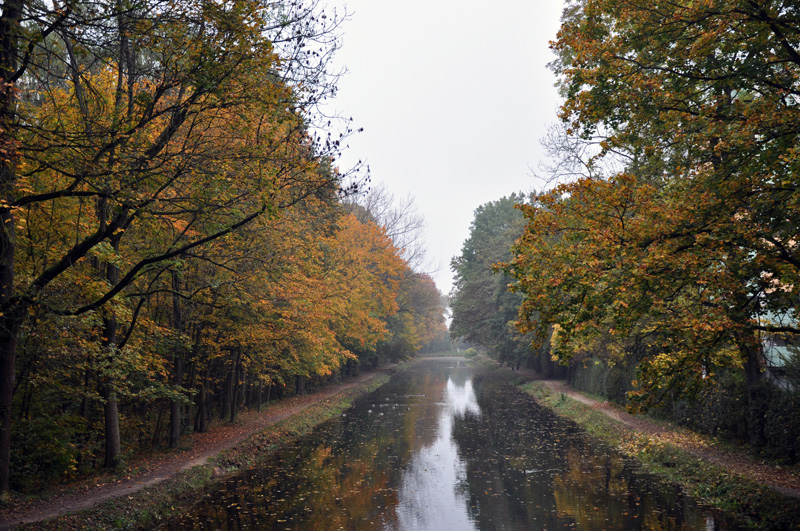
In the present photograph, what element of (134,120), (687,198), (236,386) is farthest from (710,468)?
(236,386)

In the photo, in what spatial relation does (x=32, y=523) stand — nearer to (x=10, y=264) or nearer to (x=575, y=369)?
(x=10, y=264)

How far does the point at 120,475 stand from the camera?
40.2 ft

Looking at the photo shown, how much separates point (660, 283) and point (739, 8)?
396 cm

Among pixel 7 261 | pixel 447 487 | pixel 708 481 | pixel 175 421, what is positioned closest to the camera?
pixel 7 261

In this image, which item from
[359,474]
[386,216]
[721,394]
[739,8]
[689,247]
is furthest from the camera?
[386,216]

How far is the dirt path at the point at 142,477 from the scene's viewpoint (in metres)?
9.11

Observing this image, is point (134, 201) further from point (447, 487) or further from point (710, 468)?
point (710, 468)

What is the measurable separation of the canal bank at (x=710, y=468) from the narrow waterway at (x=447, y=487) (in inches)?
22.0

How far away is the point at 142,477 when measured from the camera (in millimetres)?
12266

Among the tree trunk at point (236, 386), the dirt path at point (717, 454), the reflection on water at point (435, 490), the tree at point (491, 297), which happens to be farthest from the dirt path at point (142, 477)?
the tree at point (491, 297)

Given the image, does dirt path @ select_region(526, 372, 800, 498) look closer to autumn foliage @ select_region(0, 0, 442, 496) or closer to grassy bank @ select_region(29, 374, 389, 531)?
autumn foliage @ select_region(0, 0, 442, 496)

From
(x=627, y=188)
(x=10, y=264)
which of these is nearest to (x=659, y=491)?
(x=627, y=188)

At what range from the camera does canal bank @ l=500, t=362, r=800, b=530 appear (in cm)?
952

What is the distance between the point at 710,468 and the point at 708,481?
73 cm
